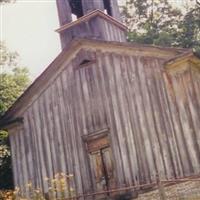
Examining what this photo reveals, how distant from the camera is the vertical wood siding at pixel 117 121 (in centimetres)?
1427

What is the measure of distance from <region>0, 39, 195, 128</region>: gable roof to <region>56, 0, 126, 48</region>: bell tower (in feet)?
4.64

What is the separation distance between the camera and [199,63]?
15.3m

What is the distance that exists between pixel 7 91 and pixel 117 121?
13.9 m

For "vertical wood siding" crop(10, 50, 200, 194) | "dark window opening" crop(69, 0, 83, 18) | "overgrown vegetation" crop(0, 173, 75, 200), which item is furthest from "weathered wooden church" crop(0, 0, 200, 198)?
"dark window opening" crop(69, 0, 83, 18)

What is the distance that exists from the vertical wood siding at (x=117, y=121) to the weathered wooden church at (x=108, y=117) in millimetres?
33

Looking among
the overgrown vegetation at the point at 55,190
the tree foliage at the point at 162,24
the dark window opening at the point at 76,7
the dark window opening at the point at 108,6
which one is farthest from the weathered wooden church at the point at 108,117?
the tree foliage at the point at 162,24


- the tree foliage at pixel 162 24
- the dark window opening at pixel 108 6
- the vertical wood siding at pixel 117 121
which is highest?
the tree foliage at pixel 162 24

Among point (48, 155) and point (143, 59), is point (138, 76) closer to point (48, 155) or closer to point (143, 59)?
point (143, 59)

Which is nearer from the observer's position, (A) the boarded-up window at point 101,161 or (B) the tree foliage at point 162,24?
(A) the boarded-up window at point 101,161

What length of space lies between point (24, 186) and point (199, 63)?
8.51m

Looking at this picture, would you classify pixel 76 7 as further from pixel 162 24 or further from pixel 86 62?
pixel 162 24

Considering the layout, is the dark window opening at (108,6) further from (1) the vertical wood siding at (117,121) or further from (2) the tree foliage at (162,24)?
(2) the tree foliage at (162,24)

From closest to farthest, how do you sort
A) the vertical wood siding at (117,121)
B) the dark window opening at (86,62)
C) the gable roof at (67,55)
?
the vertical wood siding at (117,121) < the gable roof at (67,55) < the dark window opening at (86,62)

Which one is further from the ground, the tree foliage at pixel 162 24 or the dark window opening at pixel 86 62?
the tree foliage at pixel 162 24
